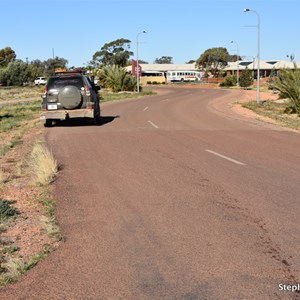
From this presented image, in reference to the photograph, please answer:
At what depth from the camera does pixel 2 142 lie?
15367 mm

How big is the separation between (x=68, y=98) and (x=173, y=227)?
13.3 m

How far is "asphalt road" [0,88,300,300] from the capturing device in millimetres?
4234

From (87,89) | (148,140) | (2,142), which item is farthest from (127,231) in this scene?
(87,89)

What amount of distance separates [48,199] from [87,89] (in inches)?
456

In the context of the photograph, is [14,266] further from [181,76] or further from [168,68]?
[168,68]

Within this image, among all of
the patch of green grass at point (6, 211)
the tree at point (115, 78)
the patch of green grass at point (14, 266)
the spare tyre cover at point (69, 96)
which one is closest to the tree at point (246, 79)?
the tree at point (115, 78)

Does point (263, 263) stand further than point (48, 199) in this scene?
No

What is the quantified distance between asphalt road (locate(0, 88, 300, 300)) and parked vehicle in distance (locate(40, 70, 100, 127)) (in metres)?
6.93

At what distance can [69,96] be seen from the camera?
60.1 ft

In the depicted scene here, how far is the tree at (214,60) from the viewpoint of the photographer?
12681 cm

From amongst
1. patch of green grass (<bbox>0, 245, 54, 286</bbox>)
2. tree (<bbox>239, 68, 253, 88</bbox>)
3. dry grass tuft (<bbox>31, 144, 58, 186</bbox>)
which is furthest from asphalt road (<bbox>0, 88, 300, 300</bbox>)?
tree (<bbox>239, 68, 253, 88</bbox>)

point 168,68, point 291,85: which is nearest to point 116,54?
point 168,68

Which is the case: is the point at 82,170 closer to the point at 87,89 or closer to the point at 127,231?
the point at 127,231

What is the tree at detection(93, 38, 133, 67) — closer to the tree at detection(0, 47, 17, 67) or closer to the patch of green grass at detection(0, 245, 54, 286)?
the tree at detection(0, 47, 17, 67)
